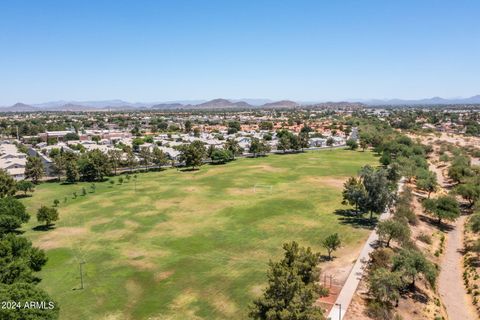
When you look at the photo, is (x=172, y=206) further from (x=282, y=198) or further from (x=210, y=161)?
(x=210, y=161)

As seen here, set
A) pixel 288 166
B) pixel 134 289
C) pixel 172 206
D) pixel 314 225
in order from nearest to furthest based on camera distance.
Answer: pixel 134 289 < pixel 314 225 < pixel 172 206 < pixel 288 166

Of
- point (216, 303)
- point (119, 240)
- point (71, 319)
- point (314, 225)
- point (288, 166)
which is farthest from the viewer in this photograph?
point (288, 166)

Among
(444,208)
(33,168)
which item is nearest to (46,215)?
(33,168)

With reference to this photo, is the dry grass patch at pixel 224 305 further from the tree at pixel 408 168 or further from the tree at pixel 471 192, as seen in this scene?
the tree at pixel 408 168

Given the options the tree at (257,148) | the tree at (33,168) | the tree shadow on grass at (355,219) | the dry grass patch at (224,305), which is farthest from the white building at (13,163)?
the tree shadow on grass at (355,219)

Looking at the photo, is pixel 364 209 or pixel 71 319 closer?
pixel 71 319

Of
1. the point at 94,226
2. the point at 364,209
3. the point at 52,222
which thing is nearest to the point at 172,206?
the point at 94,226
